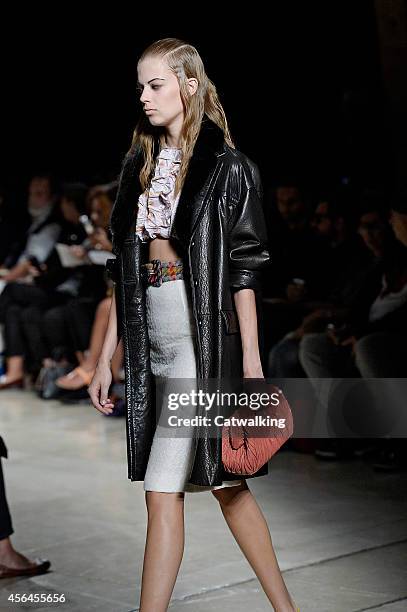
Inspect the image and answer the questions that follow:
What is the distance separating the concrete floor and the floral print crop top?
1.04m

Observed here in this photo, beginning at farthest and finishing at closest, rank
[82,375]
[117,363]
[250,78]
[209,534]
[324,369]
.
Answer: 1. [250,78]
2. [82,375]
3. [117,363]
4. [324,369]
5. [209,534]

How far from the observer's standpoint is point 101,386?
263 centimetres

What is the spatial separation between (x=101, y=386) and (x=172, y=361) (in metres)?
0.20

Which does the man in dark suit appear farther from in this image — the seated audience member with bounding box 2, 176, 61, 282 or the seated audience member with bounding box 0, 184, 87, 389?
the seated audience member with bounding box 2, 176, 61, 282

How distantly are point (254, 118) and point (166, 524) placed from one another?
4.89m

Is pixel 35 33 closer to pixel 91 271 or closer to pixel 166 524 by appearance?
pixel 91 271

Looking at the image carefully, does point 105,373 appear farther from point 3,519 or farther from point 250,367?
point 3,519

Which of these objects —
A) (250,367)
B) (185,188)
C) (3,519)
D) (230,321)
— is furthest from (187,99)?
(3,519)

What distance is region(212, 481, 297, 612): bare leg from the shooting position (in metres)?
2.53

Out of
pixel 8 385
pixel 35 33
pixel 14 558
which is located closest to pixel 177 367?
pixel 14 558

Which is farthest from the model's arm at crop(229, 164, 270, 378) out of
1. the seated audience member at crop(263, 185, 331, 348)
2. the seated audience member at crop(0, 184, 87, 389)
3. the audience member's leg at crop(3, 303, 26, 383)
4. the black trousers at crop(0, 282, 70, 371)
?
the audience member's leg at crop(3, 303, 26, 383)

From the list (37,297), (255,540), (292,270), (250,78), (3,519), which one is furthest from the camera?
(37,297)

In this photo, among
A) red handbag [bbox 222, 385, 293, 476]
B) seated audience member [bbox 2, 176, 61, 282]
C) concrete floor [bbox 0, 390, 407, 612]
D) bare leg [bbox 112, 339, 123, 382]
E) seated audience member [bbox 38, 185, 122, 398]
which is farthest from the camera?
seated audience member [bbox 2, 176, 61, 282]

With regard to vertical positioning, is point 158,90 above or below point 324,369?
above
